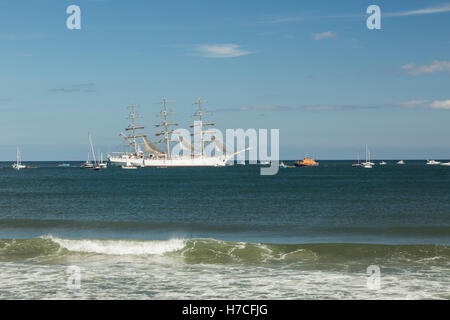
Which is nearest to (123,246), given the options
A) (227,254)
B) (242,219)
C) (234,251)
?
(227,254)

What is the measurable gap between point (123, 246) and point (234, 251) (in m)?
6.30

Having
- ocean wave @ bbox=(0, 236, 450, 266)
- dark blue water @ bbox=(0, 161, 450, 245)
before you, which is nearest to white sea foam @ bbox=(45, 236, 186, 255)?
ocean wave @ bbox=(0, 236, 450, 266)

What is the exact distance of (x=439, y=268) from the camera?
65.4 feet

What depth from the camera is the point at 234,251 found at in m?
24.3

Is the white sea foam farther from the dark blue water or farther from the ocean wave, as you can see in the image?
the dark blue water

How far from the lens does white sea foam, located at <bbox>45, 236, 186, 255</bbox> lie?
994 inches

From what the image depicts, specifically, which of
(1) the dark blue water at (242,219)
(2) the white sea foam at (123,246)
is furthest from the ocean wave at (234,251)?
(1) the dark blue water at (242,219)

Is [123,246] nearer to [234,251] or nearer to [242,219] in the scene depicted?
[234,251]

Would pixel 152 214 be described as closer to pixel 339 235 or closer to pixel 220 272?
pixel 339 235

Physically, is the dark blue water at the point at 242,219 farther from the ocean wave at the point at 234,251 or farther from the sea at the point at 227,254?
the ocean wave at the point at 234,251
